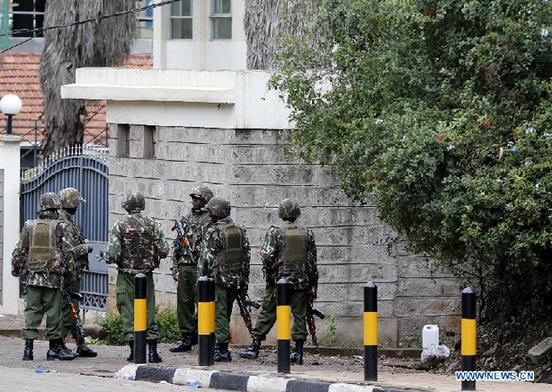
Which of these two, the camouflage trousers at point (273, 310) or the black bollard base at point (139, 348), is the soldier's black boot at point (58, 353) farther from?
the camouflage trousers at point (273, 310)

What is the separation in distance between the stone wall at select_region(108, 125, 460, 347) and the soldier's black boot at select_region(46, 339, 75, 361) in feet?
7.65

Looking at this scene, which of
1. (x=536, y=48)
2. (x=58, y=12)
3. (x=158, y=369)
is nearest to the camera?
(x=536, y=48)

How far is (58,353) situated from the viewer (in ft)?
53.5

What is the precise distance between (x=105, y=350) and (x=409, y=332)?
11.3ft

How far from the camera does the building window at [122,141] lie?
19.9 meters

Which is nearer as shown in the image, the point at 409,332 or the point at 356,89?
the point at 356,89

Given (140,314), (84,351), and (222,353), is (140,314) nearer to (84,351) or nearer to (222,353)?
(222,353)

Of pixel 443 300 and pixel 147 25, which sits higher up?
pixel 147 25

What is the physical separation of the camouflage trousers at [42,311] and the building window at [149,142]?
3.57 meters

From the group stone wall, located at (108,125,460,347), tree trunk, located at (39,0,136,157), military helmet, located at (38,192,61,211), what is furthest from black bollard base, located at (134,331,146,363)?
tree trunk, located at (39,0,136,157)

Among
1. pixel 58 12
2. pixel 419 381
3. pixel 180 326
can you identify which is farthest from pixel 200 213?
pixel 58 12

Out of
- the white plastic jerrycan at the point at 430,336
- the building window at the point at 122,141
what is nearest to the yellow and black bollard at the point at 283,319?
the white plastic jerrycan at the point at 430,336

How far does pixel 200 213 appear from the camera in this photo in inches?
666

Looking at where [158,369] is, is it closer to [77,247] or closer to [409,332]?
[77,247]
